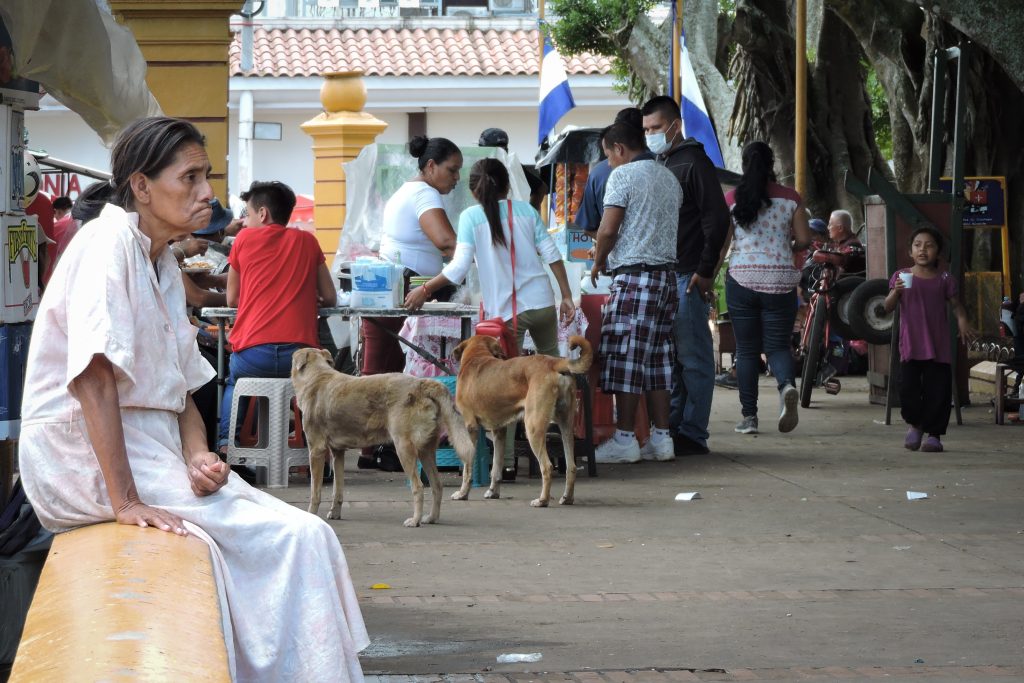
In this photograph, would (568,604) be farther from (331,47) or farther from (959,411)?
(331,47)

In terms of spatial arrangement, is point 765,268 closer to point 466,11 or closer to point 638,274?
point 638,274

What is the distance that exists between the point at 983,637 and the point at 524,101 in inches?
1103

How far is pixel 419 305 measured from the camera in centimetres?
933

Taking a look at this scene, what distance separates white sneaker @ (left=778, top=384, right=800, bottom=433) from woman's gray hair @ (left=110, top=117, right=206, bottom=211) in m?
8.23

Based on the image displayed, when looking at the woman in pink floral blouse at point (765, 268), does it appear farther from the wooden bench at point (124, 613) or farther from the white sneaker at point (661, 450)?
the wooden bench at point (124, 613)

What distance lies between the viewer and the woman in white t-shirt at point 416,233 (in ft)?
32.8

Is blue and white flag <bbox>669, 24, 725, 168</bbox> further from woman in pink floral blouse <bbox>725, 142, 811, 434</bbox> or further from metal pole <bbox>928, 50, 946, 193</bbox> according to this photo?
woman in pink floral blouse <bbox>725, 142, 811, 434</bbox>

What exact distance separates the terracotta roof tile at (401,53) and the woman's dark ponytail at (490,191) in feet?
74.6

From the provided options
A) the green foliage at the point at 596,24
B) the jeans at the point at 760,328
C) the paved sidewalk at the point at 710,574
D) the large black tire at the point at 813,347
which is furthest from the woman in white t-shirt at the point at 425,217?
the green foliage at the point at 596,24

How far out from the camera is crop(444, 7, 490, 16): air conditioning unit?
35875 mm

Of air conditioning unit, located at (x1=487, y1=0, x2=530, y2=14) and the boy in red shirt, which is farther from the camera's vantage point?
air conditioning unit, located at (x1=487, y1=0, x2=530, y2=14)

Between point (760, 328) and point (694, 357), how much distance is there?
50.6 inches

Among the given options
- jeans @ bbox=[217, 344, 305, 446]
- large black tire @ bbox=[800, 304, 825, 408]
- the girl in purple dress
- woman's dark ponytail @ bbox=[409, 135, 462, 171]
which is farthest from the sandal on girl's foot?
jeans @ bbox=[217, 344, 305, 446]

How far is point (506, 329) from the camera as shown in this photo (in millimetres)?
9258
